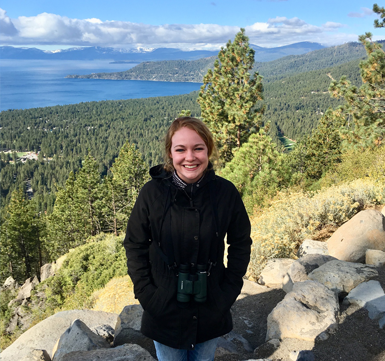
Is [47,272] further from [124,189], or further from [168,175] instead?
[168,175]

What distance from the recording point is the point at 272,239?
653 cm

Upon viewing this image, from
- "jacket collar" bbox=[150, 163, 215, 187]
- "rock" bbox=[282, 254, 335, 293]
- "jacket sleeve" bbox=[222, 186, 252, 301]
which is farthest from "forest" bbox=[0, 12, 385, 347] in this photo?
"rock" bbox=[282, 254, 335, 293]

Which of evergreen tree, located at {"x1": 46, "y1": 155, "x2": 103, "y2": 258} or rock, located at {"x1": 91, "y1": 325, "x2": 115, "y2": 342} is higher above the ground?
rock, located at {"x1": 91, "y1": 325, "x2": 115, "y2": 342}

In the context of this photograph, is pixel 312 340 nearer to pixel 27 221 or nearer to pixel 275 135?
pixel 27 221

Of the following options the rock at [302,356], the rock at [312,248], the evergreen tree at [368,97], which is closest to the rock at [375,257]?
the rock at [312,248]

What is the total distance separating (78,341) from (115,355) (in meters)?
1.13

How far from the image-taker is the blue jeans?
2.15 meters

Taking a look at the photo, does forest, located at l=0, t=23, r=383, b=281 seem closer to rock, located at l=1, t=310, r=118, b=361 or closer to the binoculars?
the binoculars

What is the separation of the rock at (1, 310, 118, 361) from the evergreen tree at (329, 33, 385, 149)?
11430mm

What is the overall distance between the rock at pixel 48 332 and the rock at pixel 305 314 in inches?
137

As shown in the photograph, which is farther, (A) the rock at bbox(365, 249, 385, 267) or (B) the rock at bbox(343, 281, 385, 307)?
(A) the rock at bbox(365, 249, 385, 267)

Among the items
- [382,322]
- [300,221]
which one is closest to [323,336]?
[382,322]

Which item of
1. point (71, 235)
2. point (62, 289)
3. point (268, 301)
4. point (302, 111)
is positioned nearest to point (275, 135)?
point (302, 111)

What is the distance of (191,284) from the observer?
1920 millimetres
